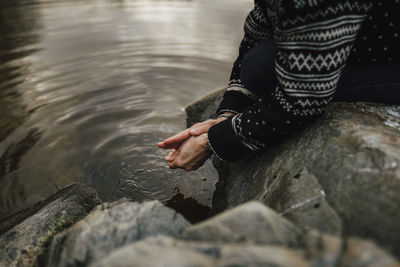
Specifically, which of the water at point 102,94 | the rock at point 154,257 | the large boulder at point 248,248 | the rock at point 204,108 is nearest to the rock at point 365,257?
the large boulder at point 248,248

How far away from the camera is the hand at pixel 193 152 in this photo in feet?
5.94

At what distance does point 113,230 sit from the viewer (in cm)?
128

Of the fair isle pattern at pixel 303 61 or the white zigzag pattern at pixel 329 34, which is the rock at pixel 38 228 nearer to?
the fair isle pattern at pixel 303 61

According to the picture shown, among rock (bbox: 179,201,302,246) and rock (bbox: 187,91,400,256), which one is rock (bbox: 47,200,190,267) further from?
rock (bbox: 187,91,400,256)

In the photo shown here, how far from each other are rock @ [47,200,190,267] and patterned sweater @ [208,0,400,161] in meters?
0.55

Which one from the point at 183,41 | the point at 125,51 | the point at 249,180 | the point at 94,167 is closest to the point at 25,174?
the point at 94,167

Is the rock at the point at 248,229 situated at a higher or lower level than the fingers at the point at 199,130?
higher

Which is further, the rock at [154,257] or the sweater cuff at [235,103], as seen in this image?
the sweater cuff at [235,103]

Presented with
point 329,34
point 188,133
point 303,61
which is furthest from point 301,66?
point 188,133

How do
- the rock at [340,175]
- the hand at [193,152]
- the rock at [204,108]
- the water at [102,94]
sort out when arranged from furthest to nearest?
the rock at [204,108], the water at [102,94], the hand at [193,152], the rock at [340,175]

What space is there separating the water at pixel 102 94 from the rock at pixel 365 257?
4.97 feet

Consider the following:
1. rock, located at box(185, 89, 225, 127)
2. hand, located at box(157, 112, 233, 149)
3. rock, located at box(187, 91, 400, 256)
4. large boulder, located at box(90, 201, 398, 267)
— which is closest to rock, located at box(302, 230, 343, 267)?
large boulder, located at box(90, 201, 398, 267)

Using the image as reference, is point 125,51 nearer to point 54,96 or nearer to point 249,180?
point 54,96

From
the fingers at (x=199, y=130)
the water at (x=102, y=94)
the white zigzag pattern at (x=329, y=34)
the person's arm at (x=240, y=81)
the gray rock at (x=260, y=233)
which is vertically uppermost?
the white zigzag pattern at (x=329, y=34)
